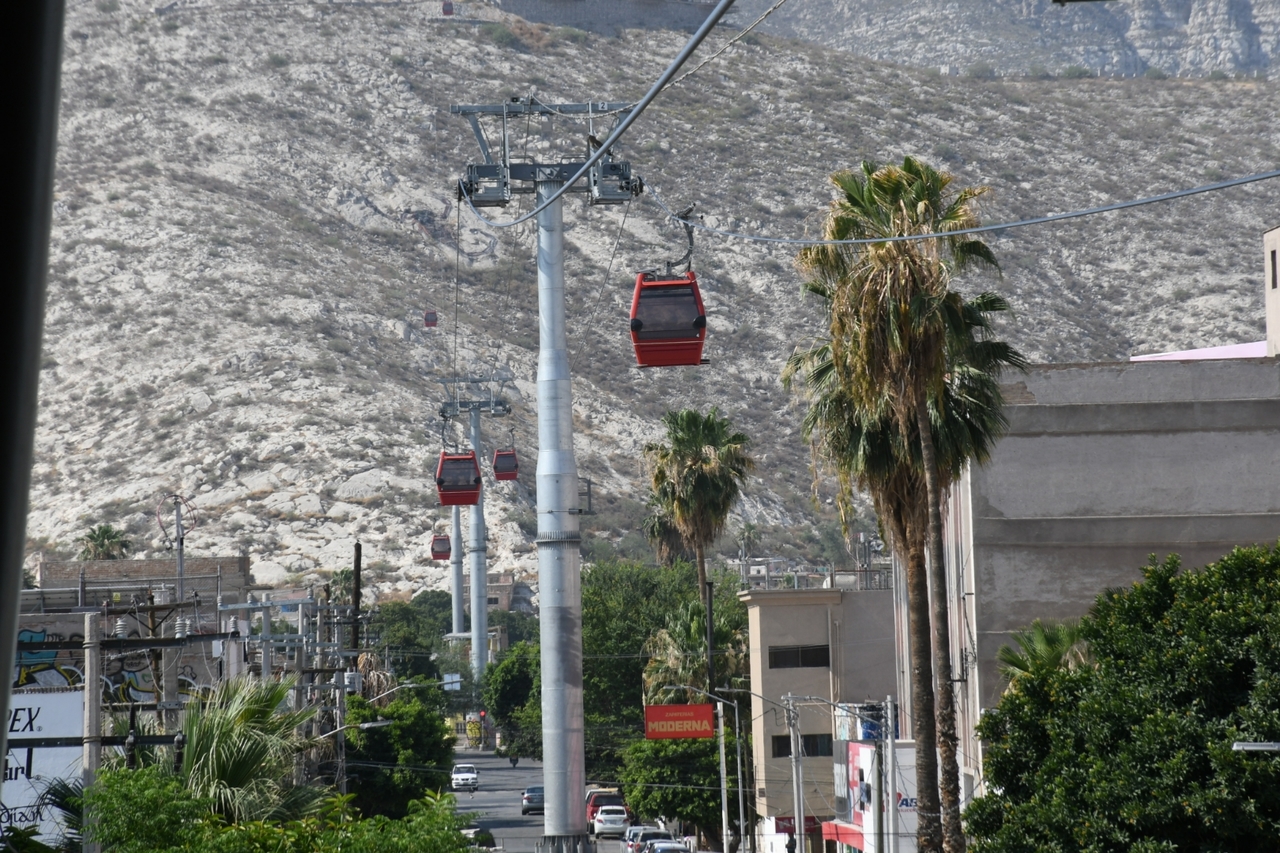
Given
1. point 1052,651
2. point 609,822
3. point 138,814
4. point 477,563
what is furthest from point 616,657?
point 138,814

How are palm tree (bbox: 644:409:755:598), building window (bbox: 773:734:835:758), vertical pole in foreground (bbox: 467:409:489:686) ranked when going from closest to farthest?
building window (bbox: 773:734:835:758), palm tree (bbox: 644:409:755:598), vertical pole in foreground (bbox: 467:409:489:686)

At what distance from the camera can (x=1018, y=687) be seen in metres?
24.4

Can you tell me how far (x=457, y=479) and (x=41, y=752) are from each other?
3494 centimetres

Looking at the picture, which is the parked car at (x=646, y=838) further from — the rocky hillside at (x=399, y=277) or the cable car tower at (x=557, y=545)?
the rocky hillside at (x=399, y=277)

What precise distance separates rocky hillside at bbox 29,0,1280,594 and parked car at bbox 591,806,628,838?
122ft

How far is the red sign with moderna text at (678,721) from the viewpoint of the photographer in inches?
2069

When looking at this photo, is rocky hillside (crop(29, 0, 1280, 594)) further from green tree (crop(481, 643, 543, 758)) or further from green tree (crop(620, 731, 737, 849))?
green tree (crop(620, 731, 737, 849))

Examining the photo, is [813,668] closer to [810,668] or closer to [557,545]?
[810,668]

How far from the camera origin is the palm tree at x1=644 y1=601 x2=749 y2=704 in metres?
59.2

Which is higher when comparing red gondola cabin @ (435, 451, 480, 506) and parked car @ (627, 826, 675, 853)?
red gondola cabin @ (435, 451, 480, 506)

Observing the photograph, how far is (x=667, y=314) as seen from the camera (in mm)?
23688

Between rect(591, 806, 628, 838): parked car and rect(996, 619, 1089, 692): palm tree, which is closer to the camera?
rect(996, 619, 1089, 692): palm tree

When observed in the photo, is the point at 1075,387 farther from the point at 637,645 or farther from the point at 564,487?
the point at 637,645

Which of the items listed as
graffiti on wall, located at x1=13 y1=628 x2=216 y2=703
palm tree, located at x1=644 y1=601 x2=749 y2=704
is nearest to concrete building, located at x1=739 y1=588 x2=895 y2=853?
palm tree, located at x1=644 y1=601 x2=749 y2=704
